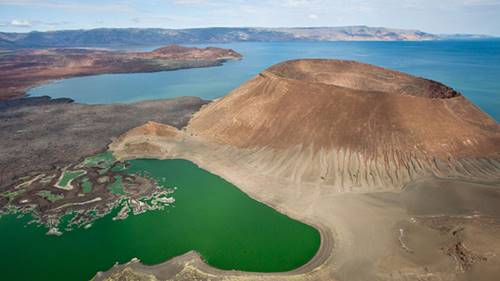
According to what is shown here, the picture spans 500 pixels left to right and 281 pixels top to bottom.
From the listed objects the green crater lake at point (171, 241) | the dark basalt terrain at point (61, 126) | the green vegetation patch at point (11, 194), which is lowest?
the green crater lake at point (171, 241)

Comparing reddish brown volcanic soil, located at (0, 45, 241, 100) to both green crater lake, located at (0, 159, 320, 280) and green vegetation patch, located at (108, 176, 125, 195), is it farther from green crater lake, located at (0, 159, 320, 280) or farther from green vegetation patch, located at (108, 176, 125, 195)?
green crater lake, located at (0, 159, 320, 280)

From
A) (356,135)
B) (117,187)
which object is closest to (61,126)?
(117,187)

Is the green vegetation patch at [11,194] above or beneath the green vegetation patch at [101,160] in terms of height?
beneath

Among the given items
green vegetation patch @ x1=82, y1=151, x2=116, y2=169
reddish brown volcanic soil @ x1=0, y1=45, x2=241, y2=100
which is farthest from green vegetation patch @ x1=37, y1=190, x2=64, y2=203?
reddish brown volcanic soil @ x1=0, y1=45, x2=241, y2=100

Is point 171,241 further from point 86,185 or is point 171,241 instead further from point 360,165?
point 360,165

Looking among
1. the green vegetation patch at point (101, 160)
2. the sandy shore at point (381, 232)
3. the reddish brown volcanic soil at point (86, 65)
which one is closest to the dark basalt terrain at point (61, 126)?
the green vegetation patch at point (101, 160)

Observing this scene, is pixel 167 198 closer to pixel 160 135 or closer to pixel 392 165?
pixel 160 135

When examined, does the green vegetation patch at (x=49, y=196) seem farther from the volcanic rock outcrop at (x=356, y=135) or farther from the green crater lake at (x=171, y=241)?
the volcanic rock outcrop at (x=356, y=135)
